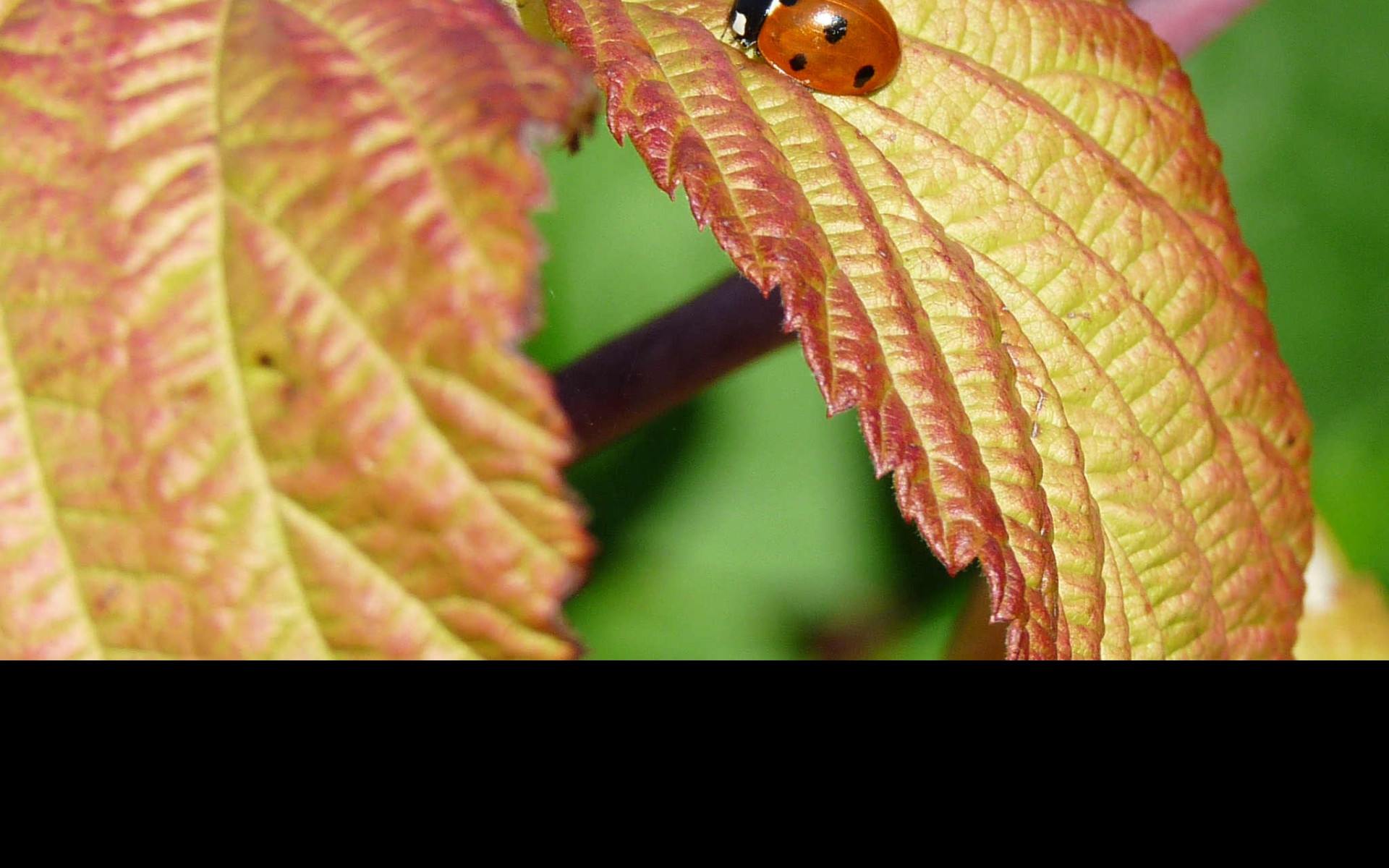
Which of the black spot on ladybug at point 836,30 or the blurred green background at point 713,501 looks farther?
the blurred green background at point 713,501

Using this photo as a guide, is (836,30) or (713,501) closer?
(836,30)

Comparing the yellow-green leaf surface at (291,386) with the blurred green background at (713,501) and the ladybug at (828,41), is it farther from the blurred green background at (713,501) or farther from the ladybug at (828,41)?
the blurred green background at (713,501)

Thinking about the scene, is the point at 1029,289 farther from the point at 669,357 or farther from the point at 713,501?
the point at 713,501

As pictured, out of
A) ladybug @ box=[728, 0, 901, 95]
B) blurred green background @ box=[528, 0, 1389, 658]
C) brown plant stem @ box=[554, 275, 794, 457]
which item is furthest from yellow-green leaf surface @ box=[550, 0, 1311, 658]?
blurred green background @ box=[528, 0, 1389, 658]

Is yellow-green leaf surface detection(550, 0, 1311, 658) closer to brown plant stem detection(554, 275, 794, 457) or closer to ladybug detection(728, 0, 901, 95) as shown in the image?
ladybug detection(728, 0, 901, 95)

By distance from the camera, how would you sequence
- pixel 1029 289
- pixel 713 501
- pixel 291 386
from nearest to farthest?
pixel 291 386
pixel 1029 289
pixel 713 501

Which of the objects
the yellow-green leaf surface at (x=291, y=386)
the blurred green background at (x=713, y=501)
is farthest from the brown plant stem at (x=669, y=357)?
the blurred green background at (x=713, y=501)

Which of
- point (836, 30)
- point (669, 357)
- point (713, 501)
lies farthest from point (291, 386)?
point (713, 501)
